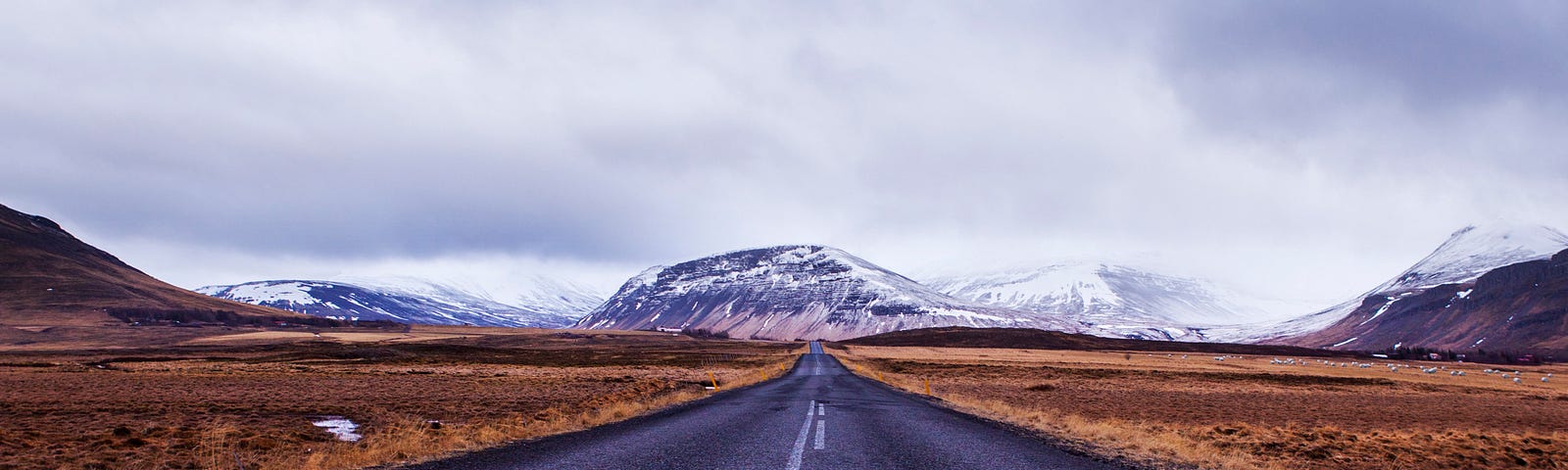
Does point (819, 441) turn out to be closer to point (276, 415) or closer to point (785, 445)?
point (785, 445)

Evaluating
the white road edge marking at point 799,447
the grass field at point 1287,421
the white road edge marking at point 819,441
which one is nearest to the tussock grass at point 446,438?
the white road edge marking at point 799,447

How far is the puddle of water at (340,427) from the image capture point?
21.1 meters

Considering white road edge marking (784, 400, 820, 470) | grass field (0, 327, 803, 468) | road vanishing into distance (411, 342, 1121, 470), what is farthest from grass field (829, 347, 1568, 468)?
grass field (0, 327, 803, 468)

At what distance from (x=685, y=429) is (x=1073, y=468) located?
351 inches

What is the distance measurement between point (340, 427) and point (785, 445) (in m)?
15.9

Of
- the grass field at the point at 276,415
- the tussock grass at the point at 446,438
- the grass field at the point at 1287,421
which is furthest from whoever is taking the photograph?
the grass field at the point at 1287,421

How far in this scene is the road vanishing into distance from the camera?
13242 mm

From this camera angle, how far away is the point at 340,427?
23562mm

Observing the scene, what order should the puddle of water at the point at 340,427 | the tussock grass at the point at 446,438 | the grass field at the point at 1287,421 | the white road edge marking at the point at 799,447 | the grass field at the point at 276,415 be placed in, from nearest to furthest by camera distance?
the white road edge marking at the point at 799,447 < the tussock grass at the point at 446,438 < the grass field at the point at 276,415 < the grass field at the point at 1287,421 < the puddle of water at the point at 340,427

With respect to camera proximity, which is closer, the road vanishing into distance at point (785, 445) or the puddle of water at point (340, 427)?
the road vanishing into distance at point (785, 445)

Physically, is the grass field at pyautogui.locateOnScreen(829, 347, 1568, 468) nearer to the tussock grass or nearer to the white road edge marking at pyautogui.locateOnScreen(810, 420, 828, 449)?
the white road edge marking at pyautogui.locateOnScreen(810, 420, 828, 449)

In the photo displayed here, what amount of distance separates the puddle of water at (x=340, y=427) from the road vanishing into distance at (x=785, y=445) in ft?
23.8

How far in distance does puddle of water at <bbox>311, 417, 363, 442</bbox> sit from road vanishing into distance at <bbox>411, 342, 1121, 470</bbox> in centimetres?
726

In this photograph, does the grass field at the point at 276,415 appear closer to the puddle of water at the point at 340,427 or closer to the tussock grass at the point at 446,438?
the tussock grass at the point at 446,438
